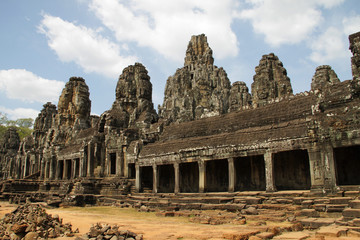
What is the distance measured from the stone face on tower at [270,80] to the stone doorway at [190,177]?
48.1 ft

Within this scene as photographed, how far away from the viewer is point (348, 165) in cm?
1466

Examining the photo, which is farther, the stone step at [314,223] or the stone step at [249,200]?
the stone step at [249,200]

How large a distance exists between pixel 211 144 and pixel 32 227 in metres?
10.8

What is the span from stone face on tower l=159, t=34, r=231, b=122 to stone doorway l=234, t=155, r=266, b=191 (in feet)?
163

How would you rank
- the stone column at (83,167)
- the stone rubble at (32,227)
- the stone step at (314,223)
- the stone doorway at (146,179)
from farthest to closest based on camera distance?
the stone column at (83,167) → the stone doorway at (146,179) → the stone rubble at (32,227) → the stone step at (314,223)

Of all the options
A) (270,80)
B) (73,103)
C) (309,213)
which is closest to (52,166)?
(73,103)

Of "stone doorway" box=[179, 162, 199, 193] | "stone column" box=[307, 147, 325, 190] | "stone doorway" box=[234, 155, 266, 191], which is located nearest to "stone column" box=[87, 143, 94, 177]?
"stone doorway" box=[179, 162, 199, 193]

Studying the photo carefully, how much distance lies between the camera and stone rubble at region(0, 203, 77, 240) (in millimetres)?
9141

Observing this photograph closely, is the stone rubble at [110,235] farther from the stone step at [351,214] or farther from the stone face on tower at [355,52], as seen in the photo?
the stone face on tower at [355,52]

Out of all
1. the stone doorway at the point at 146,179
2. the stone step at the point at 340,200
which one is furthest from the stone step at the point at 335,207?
the stone doorway at the point at 146,179

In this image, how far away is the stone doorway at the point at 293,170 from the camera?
52.9ft

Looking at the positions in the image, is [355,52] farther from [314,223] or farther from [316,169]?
[314,223]

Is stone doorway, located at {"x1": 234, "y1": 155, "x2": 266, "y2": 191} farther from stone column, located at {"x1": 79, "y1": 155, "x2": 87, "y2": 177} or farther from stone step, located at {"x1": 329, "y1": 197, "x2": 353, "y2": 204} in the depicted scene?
stone column, located at {"x1": 79, "y1": 155, "x2": 87, "y2": 177}

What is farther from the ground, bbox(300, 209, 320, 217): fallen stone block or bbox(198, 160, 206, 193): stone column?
bbox(198, 160, 206, 193): stone column
